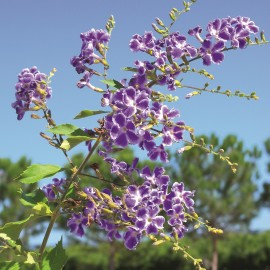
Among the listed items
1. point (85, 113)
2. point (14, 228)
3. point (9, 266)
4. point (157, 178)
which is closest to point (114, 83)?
point (85, 113)

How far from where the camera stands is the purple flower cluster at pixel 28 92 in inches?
118

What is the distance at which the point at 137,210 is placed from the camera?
2666 mm

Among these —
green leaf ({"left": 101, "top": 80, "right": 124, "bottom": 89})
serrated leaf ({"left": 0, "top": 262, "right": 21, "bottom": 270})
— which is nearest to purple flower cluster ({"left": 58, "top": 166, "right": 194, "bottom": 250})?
serrated leaf ({"left": 0, "top": 262, "right": 21, "bottom": 270})

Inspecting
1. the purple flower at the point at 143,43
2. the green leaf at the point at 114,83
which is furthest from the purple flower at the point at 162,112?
the purple flower at the point at 143,43

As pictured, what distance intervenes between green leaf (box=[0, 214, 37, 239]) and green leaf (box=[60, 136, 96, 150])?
40 centimetres

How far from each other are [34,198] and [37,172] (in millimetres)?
249

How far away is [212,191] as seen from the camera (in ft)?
82.7

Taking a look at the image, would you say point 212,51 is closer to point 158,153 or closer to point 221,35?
point 221,35

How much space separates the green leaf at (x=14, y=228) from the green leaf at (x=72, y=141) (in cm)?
40

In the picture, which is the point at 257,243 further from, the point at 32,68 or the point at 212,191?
the point at 32,68

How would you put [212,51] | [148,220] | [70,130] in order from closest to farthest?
[148,220] < [70,130] < [212,51]

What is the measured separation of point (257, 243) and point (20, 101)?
2113 cm

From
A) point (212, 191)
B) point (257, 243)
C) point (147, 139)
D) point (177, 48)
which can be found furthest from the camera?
point (212, 191)

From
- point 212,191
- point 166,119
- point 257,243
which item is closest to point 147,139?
point 166,119
